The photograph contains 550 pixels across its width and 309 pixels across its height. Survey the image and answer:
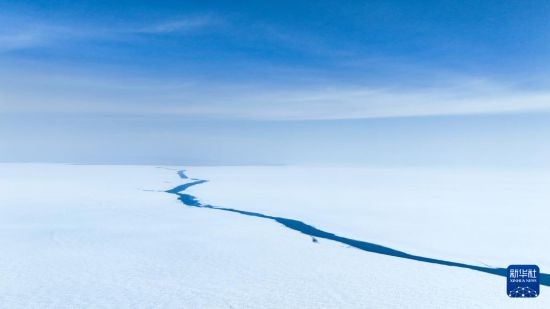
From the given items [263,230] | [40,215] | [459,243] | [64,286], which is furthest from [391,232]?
[40,215]

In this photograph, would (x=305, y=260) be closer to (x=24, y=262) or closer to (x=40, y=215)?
(x=24, y=262)
